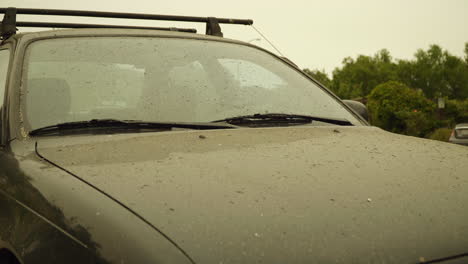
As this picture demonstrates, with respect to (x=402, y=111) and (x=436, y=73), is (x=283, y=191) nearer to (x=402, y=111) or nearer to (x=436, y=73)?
(x=402, y=111)

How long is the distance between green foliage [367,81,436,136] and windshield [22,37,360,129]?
49.3m

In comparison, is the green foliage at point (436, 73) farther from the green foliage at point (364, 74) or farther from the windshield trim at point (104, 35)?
the windshield trim at point (104, 35)

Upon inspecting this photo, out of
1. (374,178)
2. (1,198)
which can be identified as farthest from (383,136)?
(1,198)

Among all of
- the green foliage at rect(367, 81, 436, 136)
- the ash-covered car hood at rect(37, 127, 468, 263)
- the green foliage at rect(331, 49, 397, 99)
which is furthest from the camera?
the green foliage at rect(331, 49, 397, 99)

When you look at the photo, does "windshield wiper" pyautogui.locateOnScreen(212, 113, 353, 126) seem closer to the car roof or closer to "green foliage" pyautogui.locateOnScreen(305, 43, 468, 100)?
the car roof

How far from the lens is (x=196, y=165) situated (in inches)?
83.4

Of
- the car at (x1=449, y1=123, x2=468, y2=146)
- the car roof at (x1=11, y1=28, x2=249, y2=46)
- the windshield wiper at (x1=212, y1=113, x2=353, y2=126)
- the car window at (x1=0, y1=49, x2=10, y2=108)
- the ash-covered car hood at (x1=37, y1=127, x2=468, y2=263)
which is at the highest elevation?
the car roof at (x1=11, y1=28, x2=249, y2=46)

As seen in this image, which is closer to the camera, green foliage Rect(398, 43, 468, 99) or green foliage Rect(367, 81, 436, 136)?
green foliage Rect(367, 81, 436, 136)

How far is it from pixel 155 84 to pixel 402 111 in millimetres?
51141

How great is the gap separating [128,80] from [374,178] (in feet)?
4.14

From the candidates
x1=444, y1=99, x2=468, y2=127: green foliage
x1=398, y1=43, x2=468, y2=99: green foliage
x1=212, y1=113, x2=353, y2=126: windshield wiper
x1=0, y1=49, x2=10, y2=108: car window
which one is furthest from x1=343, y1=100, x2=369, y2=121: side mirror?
x1=398, y1=43, x2=468, y2=99: green foliage

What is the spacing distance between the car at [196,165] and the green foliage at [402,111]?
1948 inches

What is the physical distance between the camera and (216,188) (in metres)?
1.91

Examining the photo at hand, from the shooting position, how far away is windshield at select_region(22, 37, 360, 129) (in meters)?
2.73
